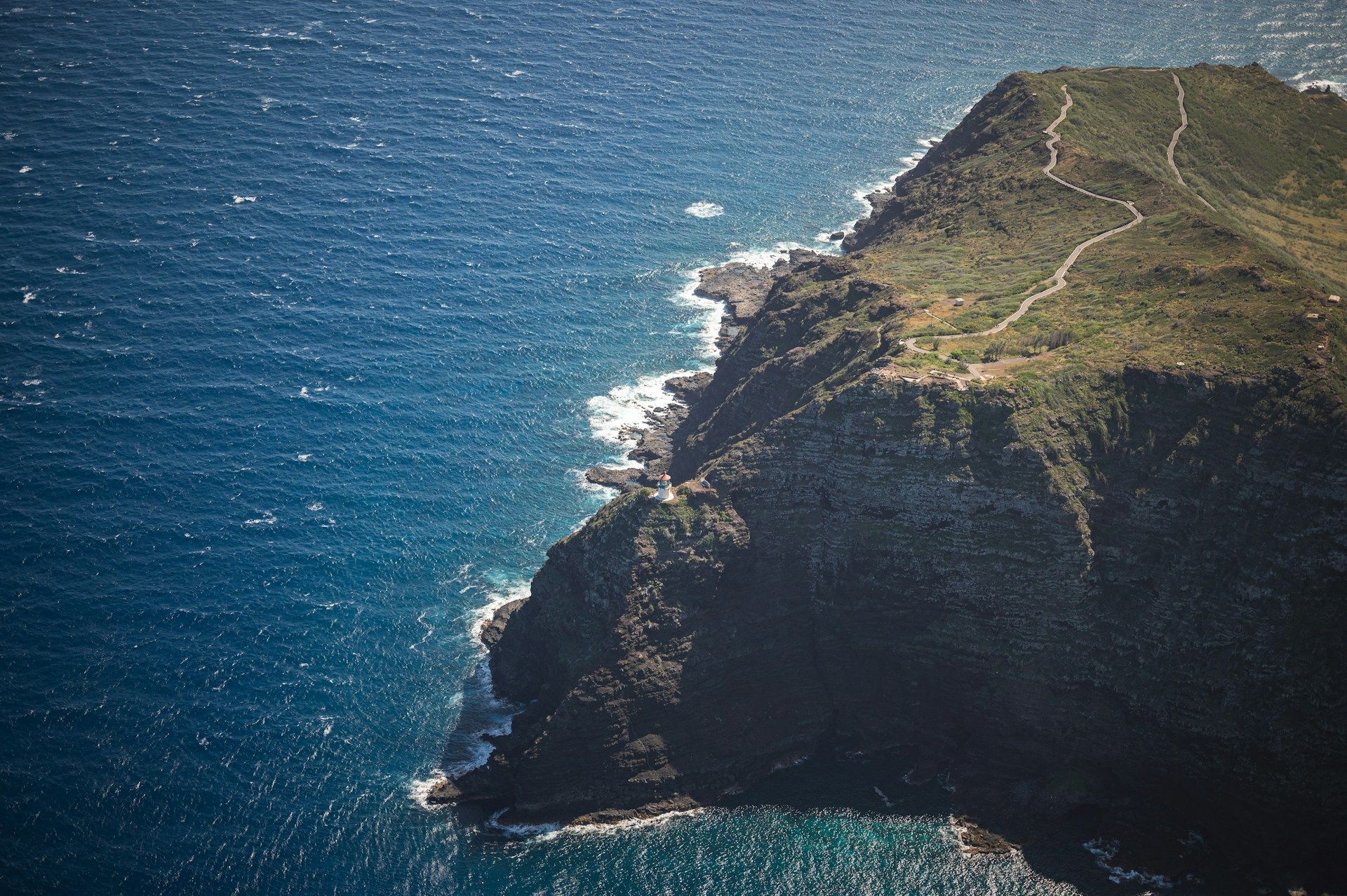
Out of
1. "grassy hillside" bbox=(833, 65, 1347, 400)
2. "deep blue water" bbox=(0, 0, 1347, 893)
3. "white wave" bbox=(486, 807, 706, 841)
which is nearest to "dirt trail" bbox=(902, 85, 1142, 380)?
"grassy hillside" bbox=(833, 65, 1347, 400)

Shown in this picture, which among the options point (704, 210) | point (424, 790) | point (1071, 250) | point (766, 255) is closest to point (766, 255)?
point (766, 255)

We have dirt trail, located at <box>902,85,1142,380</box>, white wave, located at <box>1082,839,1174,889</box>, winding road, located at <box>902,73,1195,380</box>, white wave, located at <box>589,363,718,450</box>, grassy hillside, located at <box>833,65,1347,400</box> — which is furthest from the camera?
white wave, located at <box>589,363,718,450</box>

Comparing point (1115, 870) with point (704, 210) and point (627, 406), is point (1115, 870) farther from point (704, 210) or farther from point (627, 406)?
point (704, 210)

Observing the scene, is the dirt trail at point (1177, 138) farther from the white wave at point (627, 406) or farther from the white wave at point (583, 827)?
Answer: the white wave at point (583, 827)

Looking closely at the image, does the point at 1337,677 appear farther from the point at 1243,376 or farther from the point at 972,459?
the point at 972,459

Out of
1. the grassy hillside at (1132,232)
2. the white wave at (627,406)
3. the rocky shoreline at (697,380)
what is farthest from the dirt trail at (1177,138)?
the white wave at (627,406)

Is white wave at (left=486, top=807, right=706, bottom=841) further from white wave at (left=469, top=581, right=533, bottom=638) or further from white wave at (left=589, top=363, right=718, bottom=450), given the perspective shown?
white wave at (left=589, top=363, right=718, bottom=450)
